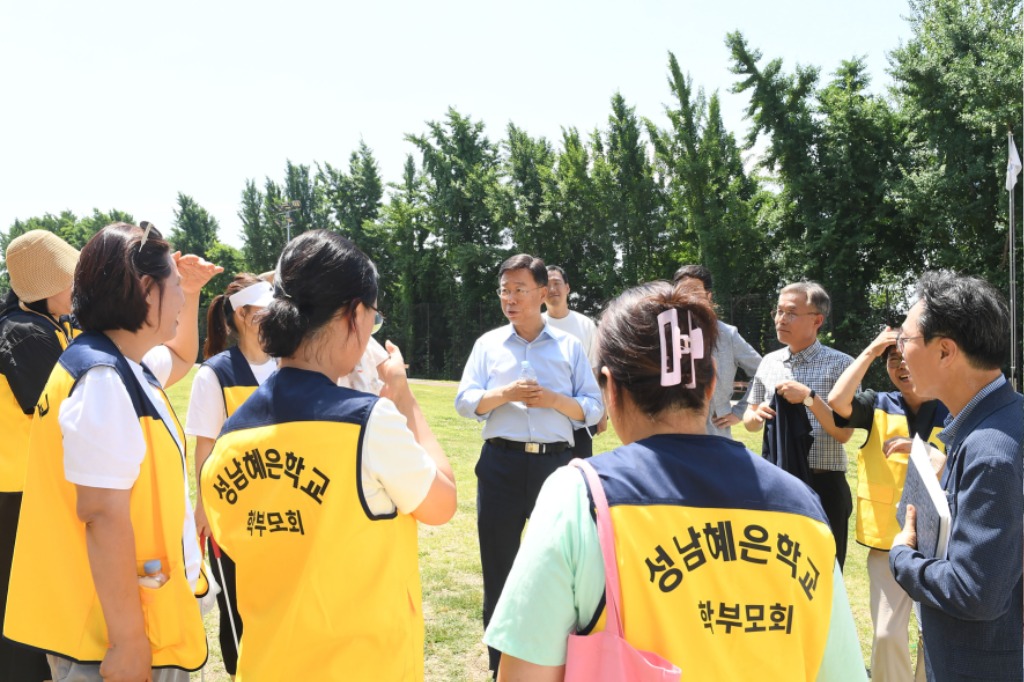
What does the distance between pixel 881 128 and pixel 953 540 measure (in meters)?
27.0

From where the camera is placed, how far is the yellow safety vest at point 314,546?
1954 millimetres

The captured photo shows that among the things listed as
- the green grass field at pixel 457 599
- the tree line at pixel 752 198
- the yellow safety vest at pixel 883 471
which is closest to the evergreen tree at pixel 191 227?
the tree line at pixel 752 198

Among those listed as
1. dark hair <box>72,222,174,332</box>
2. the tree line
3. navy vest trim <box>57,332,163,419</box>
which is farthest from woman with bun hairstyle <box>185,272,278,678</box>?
the tree line

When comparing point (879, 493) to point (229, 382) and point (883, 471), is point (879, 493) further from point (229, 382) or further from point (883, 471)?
point (229, 382)

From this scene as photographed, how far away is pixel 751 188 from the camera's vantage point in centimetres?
2955

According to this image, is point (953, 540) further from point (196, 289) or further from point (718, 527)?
point (196, 289)

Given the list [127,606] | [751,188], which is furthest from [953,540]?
[751,188]

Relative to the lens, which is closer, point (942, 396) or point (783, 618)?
point (783, 618)

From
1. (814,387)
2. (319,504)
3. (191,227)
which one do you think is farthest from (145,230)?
(191,227)

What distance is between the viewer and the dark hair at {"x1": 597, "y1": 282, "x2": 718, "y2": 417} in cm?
165

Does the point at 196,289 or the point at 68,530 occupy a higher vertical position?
the point at 196,289

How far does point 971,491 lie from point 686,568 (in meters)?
1.19

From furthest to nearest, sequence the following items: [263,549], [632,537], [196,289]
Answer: [196,289] → [263,549] → [632,537]

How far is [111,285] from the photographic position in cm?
227
